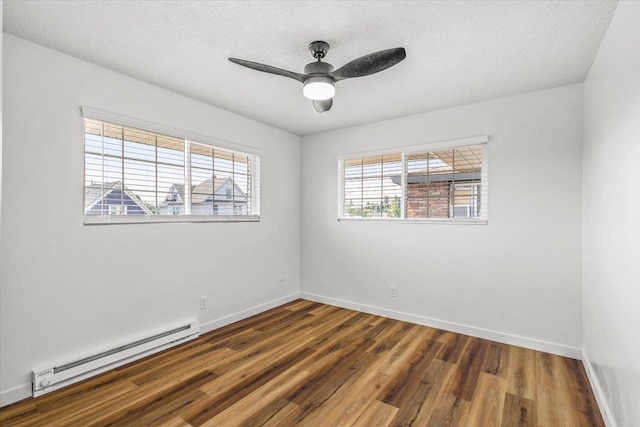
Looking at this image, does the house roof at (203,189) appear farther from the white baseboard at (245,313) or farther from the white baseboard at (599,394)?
the white baseboard at (599,394)

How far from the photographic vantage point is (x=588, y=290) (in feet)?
8.41

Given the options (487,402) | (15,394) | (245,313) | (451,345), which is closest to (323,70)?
(487,402)

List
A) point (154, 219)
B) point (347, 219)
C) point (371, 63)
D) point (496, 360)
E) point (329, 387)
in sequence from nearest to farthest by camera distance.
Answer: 1. point (371, 63)
2. point (329, 387)
3. point (496, 360)
4. point (154, 219)
5. point (347, 219)

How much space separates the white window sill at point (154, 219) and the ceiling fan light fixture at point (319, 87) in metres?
1.82

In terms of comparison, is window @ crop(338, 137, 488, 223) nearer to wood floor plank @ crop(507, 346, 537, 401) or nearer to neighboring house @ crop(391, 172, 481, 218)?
neighboring house @ crop(391, 172, 481, 218)

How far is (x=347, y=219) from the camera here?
4.28m

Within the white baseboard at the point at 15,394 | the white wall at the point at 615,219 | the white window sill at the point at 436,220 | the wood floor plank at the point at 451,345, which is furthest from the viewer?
the white window sill at the point at 436,220

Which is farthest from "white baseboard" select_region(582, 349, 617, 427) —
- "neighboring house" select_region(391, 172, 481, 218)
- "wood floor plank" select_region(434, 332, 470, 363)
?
"neighboring house" select_region(391, 172, 481, 218)

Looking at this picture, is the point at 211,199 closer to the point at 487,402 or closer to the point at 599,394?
the point at 487,402

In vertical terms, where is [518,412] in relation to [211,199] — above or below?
below

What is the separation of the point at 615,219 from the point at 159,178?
3.45 metres

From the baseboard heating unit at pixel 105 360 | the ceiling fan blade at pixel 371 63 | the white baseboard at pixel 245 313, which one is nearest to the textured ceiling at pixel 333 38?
the ceiling fan blade at pixel 371 63

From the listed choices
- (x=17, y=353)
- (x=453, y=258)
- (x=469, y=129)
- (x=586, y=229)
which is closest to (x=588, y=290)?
(x=586, y=229)

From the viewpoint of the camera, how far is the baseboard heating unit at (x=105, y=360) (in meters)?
2.25
